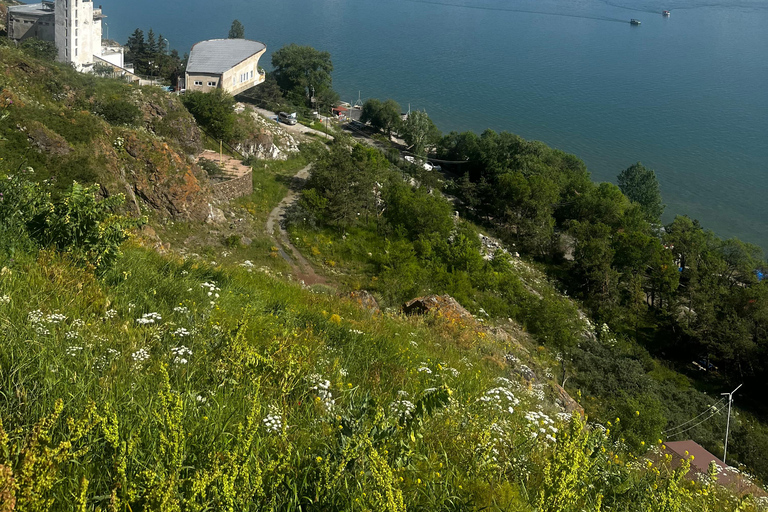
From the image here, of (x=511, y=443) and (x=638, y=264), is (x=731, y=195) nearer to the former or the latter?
(x=638, y=264)

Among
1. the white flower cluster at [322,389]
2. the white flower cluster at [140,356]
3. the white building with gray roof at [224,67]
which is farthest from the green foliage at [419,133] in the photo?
the white flower cluster at [140,356]

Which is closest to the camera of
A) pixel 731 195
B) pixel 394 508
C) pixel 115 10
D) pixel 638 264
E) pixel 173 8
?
pixel 394 508

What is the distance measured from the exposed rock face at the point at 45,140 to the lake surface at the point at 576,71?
38.1 meters

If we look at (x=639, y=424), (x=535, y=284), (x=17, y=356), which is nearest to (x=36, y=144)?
(x=17, y=356)

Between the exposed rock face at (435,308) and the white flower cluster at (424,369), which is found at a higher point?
the white flower cluster at (424,369)

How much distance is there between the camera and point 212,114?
82.1 ft

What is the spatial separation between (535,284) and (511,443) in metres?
23.4

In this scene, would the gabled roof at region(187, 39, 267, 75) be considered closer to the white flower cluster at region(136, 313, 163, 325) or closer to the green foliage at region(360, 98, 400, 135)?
the green foliage at region(360, 98, 400, 135)

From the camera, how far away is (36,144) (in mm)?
11922

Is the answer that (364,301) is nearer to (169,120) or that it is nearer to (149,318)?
(149,318)


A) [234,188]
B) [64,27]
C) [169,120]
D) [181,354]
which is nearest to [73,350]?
[181,354]

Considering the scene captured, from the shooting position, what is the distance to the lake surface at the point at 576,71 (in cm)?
4428

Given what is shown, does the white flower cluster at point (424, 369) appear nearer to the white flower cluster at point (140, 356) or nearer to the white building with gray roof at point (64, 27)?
the white flower cluster at point (140, 356)

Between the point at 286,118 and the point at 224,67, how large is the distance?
215 inches
